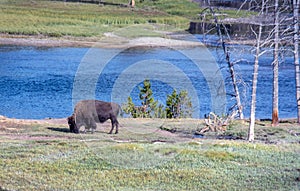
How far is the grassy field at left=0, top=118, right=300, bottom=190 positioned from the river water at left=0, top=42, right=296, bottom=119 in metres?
10.5

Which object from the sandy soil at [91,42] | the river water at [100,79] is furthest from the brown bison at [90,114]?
the sandy soil at [91,42]

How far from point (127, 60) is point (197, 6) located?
4609 cm

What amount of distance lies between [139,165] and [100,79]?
29.6 metres

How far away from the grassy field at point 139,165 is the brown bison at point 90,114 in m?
1.39

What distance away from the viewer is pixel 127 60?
5628 cm

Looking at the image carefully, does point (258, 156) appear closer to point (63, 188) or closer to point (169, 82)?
point (63, 188)

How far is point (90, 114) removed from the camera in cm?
2105

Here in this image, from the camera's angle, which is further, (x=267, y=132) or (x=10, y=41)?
(x=10, y=41)

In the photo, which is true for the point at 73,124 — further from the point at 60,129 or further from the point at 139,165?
the point at 139,165

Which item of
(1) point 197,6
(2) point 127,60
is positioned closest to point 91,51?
(2) point 127,60

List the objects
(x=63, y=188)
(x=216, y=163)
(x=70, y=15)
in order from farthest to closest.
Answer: (x=70, y=15), (x=216, y=163), (x=63, y=188)

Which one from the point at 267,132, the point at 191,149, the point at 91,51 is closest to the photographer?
the point at 191,149

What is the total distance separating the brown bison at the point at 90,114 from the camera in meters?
20.9

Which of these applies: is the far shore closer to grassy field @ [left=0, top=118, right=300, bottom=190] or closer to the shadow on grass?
the shadow on grass
